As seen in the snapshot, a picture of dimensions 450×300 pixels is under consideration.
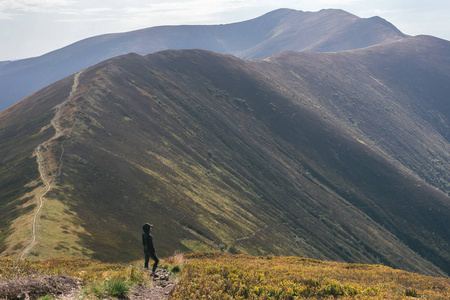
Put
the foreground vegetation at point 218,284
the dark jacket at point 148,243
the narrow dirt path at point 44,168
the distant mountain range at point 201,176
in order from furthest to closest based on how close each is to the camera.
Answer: the distant mountain range at point 201,176 < the narrow dirt path at point 44,168 < the dark jacket at point 148,243 < the foreground vegetation at point 218,284

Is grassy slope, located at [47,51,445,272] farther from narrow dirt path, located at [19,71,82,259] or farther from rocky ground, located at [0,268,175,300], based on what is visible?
rocky ground, located at [0,268,175,300]

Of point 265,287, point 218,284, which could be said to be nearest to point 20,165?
point 218,284

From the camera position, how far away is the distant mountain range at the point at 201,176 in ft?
184

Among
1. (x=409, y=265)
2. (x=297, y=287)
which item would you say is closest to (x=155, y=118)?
(x=409, y=265)

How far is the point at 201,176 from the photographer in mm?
103188

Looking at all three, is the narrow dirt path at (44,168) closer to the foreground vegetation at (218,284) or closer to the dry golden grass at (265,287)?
the foreground vegetation at (218,284)

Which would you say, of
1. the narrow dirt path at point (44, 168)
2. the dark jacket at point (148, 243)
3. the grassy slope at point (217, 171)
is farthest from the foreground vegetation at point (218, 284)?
the grassy slope at point (217, 171)

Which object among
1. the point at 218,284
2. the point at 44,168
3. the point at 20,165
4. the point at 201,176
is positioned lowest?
the point at 201,176

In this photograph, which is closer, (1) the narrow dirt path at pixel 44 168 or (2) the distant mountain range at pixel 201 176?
(1) the narrow dirt path at pixel 44 168

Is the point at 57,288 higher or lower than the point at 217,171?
higher

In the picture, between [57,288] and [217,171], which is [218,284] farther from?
[217,171]

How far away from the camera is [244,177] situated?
399ft

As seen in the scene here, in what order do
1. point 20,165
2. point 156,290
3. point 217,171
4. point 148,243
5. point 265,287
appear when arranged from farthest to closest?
point 217,171 < point 20,165 < point 148,243 < point 156,290 < point 265,287

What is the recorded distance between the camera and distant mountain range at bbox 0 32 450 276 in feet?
184
